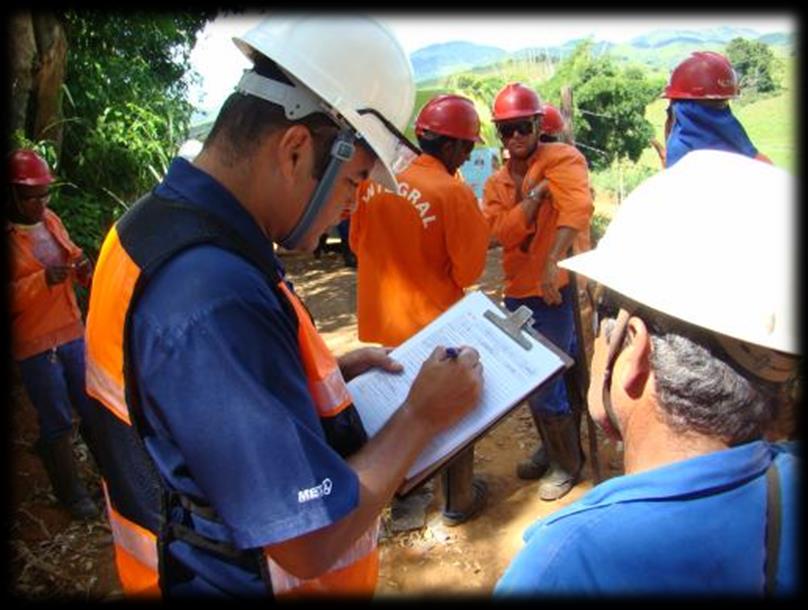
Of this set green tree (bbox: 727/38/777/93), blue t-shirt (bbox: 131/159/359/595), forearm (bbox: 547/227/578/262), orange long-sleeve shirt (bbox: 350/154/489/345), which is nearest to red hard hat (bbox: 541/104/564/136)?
forearm (bbox: 547/227/578/262)

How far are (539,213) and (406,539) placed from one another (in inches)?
76.7

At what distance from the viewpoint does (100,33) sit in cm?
702

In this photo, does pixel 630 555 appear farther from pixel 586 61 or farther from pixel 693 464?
pixel 586 61

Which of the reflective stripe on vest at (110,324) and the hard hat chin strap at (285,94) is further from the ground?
the hard hat chin strap at (285,94)

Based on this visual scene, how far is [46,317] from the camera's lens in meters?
3.84

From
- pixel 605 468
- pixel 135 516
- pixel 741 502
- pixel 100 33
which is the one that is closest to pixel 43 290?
pixel 135 516

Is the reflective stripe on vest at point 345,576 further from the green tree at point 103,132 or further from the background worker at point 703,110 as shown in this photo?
the green tree at point 103,132

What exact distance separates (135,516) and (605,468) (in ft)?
11.1

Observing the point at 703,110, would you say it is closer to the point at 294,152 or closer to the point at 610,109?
the point at 294,152

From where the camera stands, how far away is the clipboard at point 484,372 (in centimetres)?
163

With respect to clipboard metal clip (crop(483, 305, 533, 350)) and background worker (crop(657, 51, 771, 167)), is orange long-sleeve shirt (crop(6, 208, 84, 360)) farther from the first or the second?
background worker (crop(657, 51, 771, 167))

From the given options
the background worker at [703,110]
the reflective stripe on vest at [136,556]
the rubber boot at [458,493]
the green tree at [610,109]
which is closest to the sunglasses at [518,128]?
the background worker at [703,110]

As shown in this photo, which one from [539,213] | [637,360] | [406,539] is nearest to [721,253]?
[637,360]

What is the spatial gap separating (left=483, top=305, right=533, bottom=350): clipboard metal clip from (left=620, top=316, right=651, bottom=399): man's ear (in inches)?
25.0
